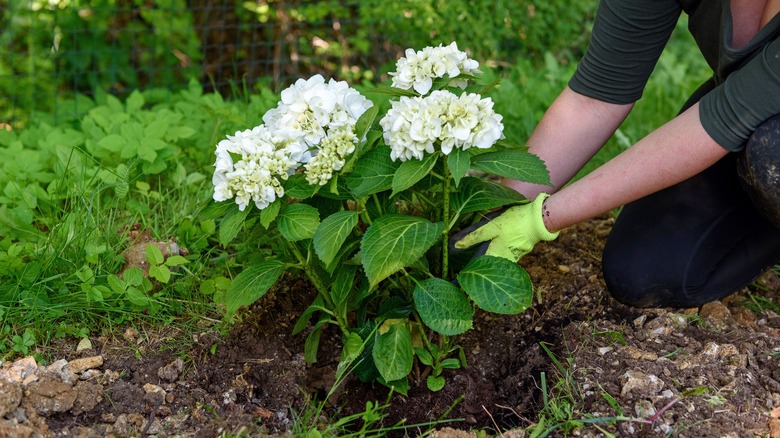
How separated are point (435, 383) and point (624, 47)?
1027mm

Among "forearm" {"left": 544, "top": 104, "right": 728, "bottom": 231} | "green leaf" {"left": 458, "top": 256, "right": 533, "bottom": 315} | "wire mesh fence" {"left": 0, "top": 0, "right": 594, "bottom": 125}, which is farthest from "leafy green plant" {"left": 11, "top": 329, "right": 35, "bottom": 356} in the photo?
"wire mesh fence" {"left": 0, "top": 0, "right": 594, "bottom": 125}

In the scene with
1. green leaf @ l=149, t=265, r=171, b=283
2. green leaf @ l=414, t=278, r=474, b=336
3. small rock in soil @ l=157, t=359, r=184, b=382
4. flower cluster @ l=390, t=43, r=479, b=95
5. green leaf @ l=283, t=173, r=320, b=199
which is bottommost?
small rock in soil @ l=157, t=359, r=184, b=382

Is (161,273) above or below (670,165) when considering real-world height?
below

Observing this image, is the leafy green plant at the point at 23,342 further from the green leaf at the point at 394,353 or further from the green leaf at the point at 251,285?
the green leaf at the point at 394,353

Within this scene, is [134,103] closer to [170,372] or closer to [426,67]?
[170,372]

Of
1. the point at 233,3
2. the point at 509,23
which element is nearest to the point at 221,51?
the point at 233,3

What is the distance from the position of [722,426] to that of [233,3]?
3172 mm

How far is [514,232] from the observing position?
203 centimetres

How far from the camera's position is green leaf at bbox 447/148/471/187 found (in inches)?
64.5

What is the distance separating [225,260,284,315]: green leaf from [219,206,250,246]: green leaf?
0.41ft

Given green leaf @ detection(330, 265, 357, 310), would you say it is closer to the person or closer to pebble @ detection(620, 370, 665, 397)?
the person

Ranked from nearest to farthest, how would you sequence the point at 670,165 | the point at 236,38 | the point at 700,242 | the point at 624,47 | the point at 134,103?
1. the point at 670,165
2. the point at 624,47
3. the point at 700,242
4. the point at 134,103
5. the point at 236,38

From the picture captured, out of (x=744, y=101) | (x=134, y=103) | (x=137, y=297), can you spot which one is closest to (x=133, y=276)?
(x=137, y=297)

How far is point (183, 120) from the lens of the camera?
318cm
